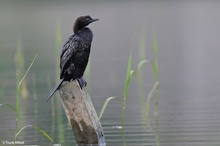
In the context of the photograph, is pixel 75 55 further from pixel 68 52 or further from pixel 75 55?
pixel 68 52

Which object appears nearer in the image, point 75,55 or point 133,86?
point 75,55

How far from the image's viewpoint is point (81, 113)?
986cm

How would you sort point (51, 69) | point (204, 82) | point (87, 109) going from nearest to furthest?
1. point (87, 109)
2. point (204, 82)
3. point (51, 69)

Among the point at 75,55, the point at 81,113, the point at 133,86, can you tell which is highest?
the point at 75,55

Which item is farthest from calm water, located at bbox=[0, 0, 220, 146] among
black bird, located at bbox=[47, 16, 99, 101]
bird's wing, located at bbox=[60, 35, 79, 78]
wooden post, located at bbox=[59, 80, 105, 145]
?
bird's wing, located at bbox=[60, 35, 79, 78]

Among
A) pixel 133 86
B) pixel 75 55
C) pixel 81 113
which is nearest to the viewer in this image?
pixel 81 113

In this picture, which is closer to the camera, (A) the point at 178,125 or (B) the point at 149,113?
(A) the point at 178,125

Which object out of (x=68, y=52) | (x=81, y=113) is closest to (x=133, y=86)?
(x=68, y=52)

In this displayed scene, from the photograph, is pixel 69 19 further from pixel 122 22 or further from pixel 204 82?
pixel 204 82

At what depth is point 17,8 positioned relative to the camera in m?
59.4

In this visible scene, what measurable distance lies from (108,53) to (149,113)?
43.3 ft

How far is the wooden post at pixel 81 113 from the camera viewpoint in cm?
984

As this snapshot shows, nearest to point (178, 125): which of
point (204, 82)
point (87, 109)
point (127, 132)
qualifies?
point (127, 132)

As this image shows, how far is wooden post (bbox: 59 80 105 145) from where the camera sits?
32.3ft
